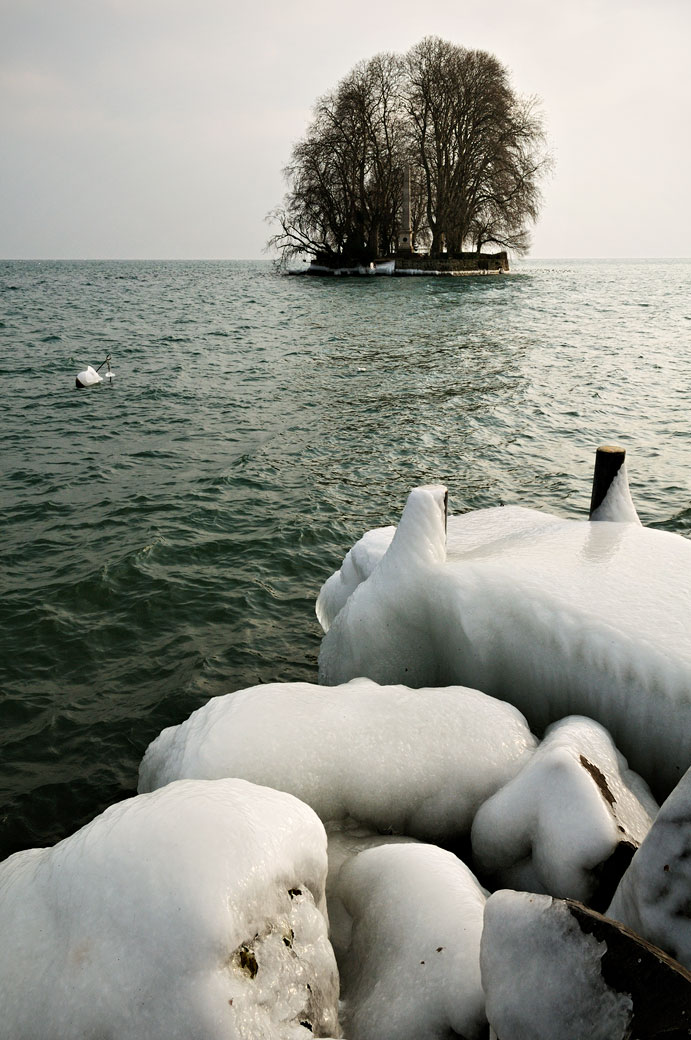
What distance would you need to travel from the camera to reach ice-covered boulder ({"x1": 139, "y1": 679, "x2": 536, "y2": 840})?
3.13 m

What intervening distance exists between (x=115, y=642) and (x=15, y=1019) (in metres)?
3.77

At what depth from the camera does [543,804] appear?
2.77 m

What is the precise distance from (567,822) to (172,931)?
1366mm

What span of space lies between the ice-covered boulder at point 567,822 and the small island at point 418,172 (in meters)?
48.4

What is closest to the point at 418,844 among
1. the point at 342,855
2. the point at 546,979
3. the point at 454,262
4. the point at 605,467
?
the point at 342,855

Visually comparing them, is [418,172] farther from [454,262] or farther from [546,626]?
[546,626]

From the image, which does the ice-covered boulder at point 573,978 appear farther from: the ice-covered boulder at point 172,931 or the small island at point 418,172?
the small island at point 418,172

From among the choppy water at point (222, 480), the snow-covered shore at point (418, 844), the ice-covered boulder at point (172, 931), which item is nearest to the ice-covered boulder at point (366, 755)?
the snow-covered shore at point (418, 844)

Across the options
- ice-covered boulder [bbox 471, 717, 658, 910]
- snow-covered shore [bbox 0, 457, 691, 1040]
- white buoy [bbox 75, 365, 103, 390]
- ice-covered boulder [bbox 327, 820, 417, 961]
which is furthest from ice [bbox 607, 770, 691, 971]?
white buoy [bbox 75, 365, 103, 390]

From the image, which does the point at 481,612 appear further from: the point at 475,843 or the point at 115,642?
the point at 115,642

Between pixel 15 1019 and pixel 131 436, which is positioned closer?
pixel 15 1019

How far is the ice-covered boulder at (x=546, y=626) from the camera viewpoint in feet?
11.2

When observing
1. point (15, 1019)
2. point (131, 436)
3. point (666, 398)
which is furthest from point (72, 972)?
point (666, 398)

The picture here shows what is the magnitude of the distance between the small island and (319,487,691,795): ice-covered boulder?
46797mm
